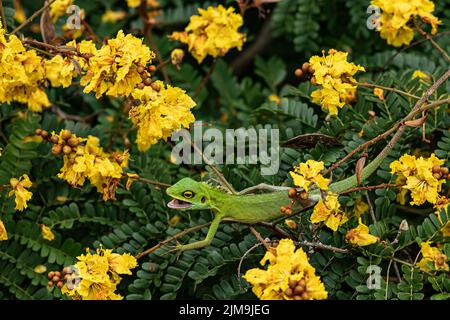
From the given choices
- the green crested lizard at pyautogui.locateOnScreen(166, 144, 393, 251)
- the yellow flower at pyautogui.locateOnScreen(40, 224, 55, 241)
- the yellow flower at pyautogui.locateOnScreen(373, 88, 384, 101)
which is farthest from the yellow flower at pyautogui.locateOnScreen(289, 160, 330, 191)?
the yellow flower at pyautogui.locateOnScreen(40, 224, 55, 241)

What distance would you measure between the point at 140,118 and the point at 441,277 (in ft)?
2.90

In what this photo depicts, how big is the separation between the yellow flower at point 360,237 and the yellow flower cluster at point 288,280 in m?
0.27

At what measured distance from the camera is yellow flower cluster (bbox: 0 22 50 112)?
2078 millimetres

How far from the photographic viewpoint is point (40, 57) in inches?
89.3

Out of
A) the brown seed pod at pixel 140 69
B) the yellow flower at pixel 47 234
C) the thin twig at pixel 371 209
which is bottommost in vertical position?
the yellow flower at pixel 47 234

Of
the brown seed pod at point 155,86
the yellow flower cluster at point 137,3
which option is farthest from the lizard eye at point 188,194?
the yellow flower cluster at point 137,3

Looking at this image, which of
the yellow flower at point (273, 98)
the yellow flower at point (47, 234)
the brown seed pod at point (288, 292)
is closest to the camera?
the brown seed pod at point (288, 292)

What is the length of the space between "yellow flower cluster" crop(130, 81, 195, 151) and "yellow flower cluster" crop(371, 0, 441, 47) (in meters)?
0.72

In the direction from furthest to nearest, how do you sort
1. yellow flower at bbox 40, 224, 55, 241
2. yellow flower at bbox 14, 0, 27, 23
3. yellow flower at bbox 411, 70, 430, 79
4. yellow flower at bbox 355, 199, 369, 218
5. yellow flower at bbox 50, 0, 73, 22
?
yellow flower at bbox 14, 0, 27, 23
yellow flower at bbox 50, 0, 73, 22
yellow flower at bbox 411, 70, 430, 79
yellow flower at bbox 40, 224, 55, 241
yellow flower at bbox 355, 199, 369, 218

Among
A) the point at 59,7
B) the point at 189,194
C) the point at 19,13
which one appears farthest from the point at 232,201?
the point at 19,13

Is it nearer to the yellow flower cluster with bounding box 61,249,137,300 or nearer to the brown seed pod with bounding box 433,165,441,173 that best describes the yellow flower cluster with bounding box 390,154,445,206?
the brown seed pod with bounding box 433,165,441,173

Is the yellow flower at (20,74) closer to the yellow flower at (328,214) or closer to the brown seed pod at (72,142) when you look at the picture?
the brown seed pod at (72,142)

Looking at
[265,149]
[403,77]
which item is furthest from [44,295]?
[403,77]

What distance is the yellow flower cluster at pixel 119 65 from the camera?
208 cm
